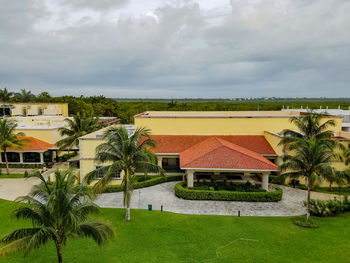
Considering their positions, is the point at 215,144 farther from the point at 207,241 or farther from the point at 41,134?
the point at 41,134

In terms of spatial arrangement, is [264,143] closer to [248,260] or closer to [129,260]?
[248,260]

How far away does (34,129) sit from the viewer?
1375 inches

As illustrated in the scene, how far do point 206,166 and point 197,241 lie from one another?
7.96 meters

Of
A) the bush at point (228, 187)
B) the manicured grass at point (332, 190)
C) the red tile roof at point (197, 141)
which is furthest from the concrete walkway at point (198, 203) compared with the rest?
the red tile roof at point (197, 141)

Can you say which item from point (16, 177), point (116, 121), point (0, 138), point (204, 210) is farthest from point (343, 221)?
point (116, 121)

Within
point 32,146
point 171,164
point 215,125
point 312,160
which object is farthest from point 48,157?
point 312,160

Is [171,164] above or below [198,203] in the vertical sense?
above

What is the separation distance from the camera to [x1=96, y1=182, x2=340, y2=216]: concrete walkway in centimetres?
1953

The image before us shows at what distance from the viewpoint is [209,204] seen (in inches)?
824

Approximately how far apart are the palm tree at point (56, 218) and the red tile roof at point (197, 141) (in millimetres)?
17299

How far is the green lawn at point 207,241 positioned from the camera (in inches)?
534

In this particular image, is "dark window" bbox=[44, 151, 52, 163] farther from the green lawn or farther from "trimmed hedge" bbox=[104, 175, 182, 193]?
the green lawn

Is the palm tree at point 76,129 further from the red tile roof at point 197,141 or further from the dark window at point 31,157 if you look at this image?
the red tile roof at point 197,141

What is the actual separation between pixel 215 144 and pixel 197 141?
439 cm
